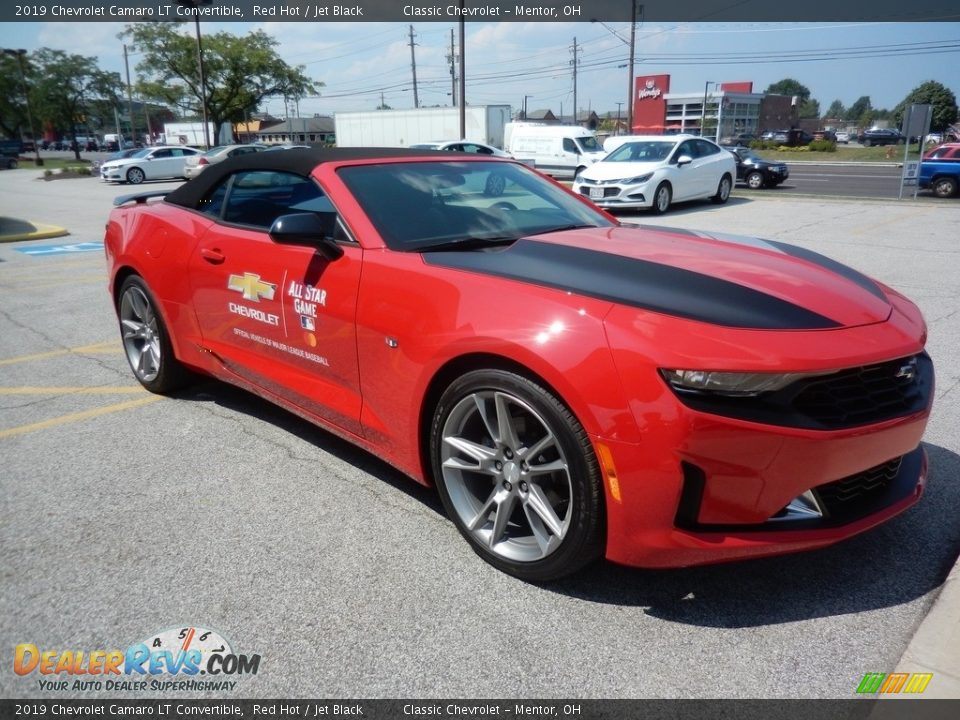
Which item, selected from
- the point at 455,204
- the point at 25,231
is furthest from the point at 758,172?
the point at 455,204

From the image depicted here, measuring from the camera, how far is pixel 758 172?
23406 mm

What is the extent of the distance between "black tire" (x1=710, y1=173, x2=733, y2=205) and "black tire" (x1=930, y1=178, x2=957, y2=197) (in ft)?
19.6

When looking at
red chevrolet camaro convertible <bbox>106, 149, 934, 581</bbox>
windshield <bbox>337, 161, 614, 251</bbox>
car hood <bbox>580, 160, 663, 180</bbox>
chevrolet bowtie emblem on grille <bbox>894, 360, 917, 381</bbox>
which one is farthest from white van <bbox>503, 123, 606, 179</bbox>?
chevrolet bowtie emblem on grille <bbox>894, 360, 917, 381</bbox>

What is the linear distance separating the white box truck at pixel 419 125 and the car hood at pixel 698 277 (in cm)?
2944

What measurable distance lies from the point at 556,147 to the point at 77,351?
22.3m

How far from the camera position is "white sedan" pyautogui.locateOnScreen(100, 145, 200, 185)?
30703 mm

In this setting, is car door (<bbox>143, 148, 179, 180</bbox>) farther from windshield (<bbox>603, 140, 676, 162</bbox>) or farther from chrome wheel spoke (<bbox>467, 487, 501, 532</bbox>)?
chrome wheel spoke (<bbox>467, 487, 501, 532</bbox>)

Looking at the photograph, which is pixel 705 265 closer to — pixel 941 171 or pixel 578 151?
pixel 941 171

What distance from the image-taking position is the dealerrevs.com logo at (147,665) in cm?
222

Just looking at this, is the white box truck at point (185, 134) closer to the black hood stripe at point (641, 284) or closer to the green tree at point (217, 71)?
the green tree at point (217, 71)

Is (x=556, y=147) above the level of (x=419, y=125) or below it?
below

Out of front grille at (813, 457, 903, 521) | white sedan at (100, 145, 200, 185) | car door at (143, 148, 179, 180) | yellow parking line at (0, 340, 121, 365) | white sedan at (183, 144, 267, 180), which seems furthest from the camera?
car door at (143, 148, 179, 180)

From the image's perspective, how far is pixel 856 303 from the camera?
267cm

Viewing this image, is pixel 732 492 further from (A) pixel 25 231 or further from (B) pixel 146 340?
(A) pixel 25 231
